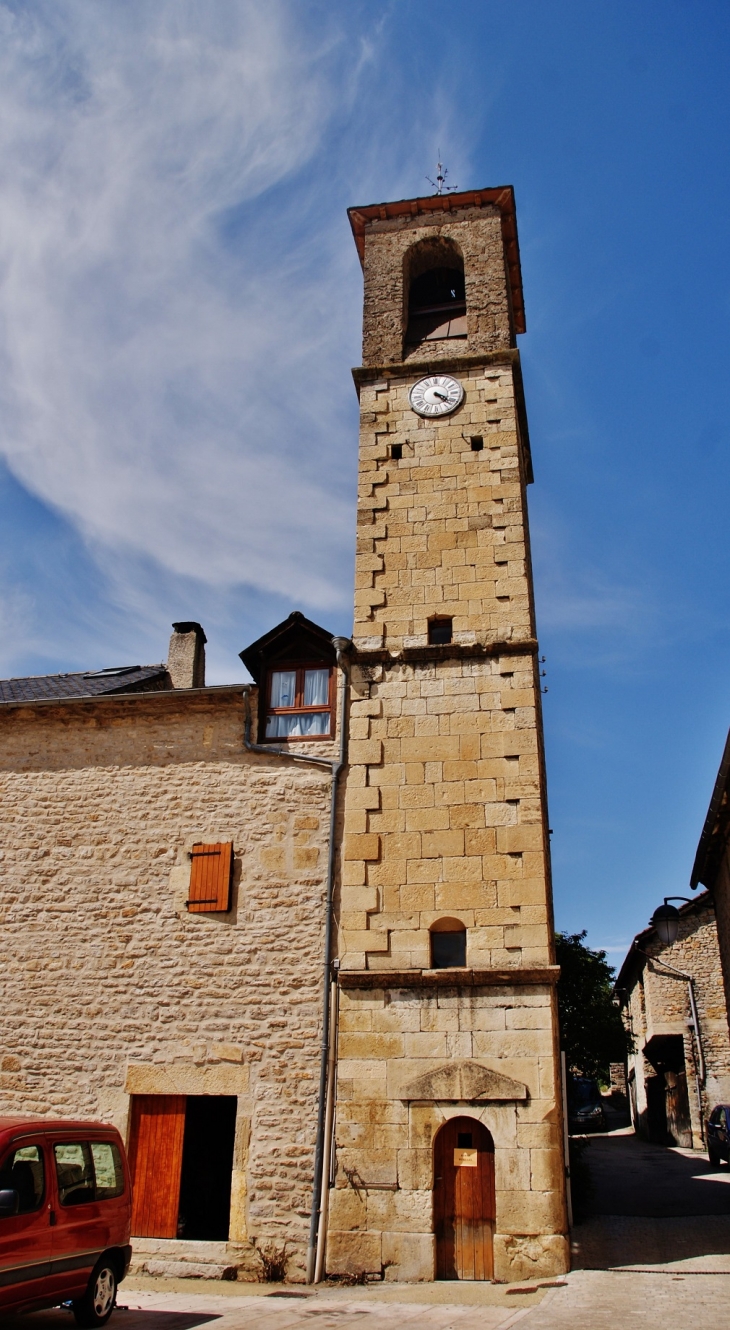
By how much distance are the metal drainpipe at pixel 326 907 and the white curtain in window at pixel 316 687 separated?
37 cm

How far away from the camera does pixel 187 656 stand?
14297 millimetres

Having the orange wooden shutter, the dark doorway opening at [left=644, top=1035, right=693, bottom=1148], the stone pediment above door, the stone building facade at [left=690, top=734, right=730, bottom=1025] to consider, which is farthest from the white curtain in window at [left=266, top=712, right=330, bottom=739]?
the dark doorway opening at [left=644, top=1035, right=693, bottom=1148]

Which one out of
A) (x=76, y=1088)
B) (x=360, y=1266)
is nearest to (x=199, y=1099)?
(x=76, y=1088)

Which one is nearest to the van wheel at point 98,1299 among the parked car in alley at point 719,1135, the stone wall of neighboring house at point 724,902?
the stone wall of neighboring house at point 724,902

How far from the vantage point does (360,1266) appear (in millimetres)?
8125

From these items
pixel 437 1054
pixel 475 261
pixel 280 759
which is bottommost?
pixel 437 1054

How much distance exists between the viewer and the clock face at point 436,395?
1164cm

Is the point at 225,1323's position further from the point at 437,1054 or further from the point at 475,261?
the point at 475,261

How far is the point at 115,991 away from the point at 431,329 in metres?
9.11

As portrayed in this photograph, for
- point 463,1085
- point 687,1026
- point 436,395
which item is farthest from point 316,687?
point 687,1026

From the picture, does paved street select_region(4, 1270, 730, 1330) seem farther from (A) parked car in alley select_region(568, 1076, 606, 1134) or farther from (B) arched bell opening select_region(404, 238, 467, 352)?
(A) parked car in alley select_region(568, 1076, 606, 1134)

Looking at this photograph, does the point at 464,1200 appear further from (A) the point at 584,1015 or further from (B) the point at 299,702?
(A) the point at 584,1015

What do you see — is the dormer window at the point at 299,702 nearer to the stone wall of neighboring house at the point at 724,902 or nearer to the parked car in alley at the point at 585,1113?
the stone wall of neighboring house at the point at 724,902

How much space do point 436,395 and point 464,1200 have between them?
8.82 metres
